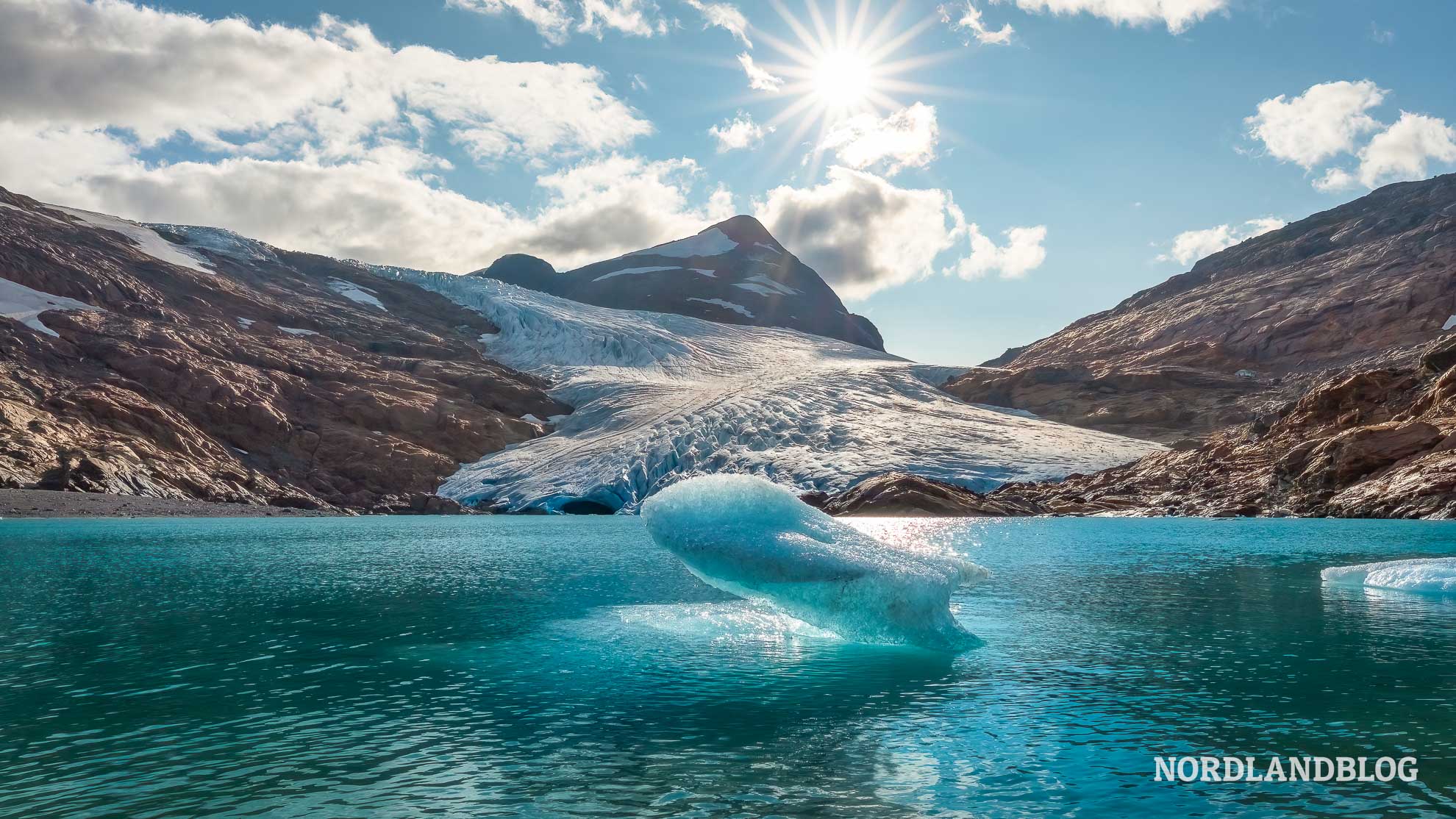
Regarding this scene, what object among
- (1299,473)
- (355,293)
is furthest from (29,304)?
(1299,473)

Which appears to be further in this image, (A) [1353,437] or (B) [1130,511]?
(B) [1130,511]

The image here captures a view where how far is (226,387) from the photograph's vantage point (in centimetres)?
8506

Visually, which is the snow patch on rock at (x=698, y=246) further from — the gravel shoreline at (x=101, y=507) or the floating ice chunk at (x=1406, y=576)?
the floating ice chunk at (x=1406, y=576)

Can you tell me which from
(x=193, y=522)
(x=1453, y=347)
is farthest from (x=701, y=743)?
(x=1453, y=347)

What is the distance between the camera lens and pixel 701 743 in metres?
11.8

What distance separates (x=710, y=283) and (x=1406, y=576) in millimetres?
157606

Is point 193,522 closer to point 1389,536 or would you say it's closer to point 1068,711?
point 1068,711

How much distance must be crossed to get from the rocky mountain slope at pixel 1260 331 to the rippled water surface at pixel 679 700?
7841cm

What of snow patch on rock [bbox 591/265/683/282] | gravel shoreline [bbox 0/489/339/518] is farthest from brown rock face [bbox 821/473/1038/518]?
snow patch on rock [bbox 591/265/683/282]

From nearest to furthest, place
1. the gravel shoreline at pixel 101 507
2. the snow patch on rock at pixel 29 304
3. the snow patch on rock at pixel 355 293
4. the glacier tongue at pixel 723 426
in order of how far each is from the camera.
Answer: the gravel shoreline at pixel 101 507, the glacier tongue at pixel 723 426, the snow patch on rock at pixel 29 304, the snow patch on rock at pixel 355 293


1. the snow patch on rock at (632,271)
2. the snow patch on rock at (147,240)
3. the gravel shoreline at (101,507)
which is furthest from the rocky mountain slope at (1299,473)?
the snow patch on rock at (632,271)

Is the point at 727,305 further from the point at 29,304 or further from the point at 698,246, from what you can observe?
the point at 29,304

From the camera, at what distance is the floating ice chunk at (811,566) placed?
1736 cm

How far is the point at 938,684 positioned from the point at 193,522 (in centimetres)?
5762
